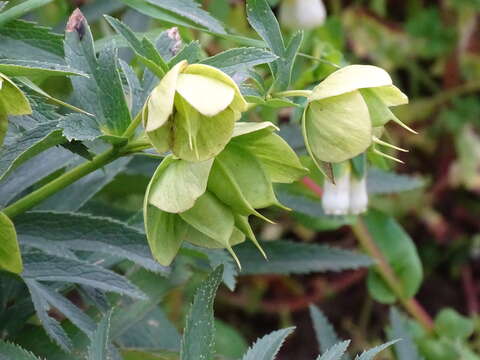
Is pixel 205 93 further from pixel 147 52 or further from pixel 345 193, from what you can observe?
pixel 345 193

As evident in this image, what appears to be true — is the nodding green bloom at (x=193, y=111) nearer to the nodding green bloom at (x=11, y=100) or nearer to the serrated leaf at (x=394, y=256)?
the nodding green bloom at (x=11, y=100)

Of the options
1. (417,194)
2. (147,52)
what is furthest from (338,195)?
(417,194)

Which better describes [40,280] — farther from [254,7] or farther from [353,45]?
[353,45]

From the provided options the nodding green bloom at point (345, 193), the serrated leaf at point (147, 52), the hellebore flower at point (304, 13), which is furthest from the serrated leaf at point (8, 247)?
the hellebore flower at point (304, 13)

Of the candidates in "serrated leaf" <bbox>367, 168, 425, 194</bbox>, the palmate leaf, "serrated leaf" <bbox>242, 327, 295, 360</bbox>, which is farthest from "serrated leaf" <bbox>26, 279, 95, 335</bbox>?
"serrated leaf" <bbox>367, 168, 425, 194</bbox>

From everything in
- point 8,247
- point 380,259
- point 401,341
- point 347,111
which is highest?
point 347,111
